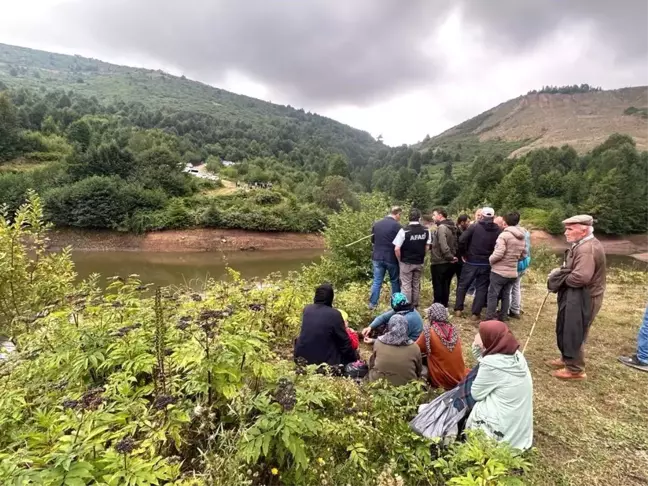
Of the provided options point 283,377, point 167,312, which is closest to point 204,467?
point 283,377

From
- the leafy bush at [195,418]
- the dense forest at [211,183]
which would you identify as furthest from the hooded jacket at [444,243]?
the dense forest at [211,183]

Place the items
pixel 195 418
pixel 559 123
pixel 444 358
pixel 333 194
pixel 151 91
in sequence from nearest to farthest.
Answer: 1. pixel 195 418
2. pixel 444 358
3. pixel 333 194
4. pixel 559 123
5. pixel 151 91

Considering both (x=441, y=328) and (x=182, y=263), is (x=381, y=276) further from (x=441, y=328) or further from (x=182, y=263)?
(x=182, y=263)

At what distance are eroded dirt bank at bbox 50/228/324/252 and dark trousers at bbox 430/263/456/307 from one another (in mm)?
26305

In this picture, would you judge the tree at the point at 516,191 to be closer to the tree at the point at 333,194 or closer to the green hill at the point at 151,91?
the tree at the point at 333,194

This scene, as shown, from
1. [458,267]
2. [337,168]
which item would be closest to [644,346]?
[458,267]

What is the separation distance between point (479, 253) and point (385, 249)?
5.50 ft

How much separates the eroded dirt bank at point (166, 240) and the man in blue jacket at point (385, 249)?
25.7 metres

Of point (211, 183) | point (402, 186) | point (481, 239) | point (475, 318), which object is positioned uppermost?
point (402, 186)

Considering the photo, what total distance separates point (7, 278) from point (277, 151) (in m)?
95.5

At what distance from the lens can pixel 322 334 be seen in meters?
3.95

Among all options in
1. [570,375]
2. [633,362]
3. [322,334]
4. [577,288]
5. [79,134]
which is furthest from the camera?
[79,134]

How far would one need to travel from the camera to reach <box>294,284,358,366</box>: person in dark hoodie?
3949mm

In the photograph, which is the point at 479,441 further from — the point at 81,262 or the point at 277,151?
the point at 277,151
